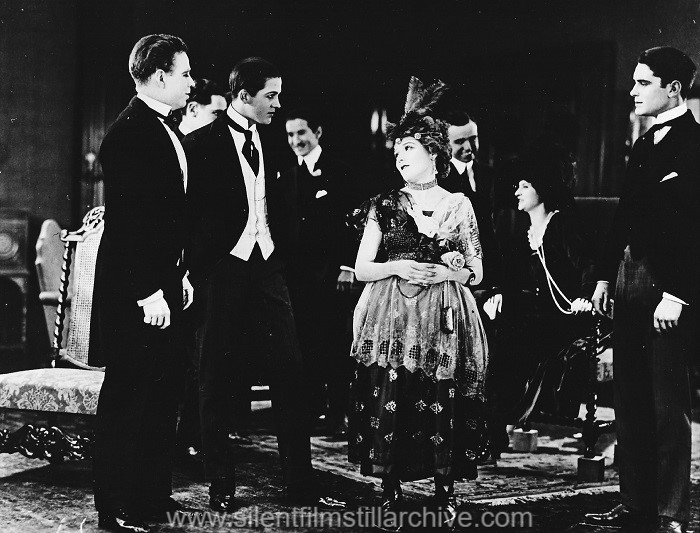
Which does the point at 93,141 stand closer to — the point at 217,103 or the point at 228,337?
the point at 217,103

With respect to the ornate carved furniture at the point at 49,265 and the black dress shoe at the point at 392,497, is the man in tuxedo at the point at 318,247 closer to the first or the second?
the ornate carved furniture at the point at 49,265

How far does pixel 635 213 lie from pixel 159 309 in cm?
175

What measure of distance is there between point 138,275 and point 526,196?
6.44 feet

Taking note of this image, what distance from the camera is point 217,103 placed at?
14.4 ft

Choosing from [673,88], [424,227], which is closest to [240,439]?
[424,227]

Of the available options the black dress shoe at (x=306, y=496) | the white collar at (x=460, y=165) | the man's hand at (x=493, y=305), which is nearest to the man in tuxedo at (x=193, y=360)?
the black dress shoe at (x=306, y=496)

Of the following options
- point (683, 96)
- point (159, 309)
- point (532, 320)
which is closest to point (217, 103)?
point (159, 309)

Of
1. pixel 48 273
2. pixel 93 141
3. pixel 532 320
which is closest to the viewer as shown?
pixel 532 320

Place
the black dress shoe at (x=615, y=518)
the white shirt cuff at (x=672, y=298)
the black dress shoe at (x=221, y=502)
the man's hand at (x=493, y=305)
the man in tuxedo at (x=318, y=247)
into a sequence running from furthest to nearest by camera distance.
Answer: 1. the man in tuxedo at (x=318, y=247)
2. the man's hand at (x=493, y=305)
3. the black dress shoe at (x=221, y=502)
4. the black dress shoe at (x=615, y=518)
5. the white shirt cuff at (x=672, y=298)

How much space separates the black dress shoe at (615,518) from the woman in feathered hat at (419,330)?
53 cm

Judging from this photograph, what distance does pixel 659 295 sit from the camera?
324 centimetres

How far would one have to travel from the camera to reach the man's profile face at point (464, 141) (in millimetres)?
4355

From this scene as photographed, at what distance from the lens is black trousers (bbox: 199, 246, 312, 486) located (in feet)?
11.5

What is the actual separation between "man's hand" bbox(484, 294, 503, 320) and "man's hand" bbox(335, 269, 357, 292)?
741 mm
